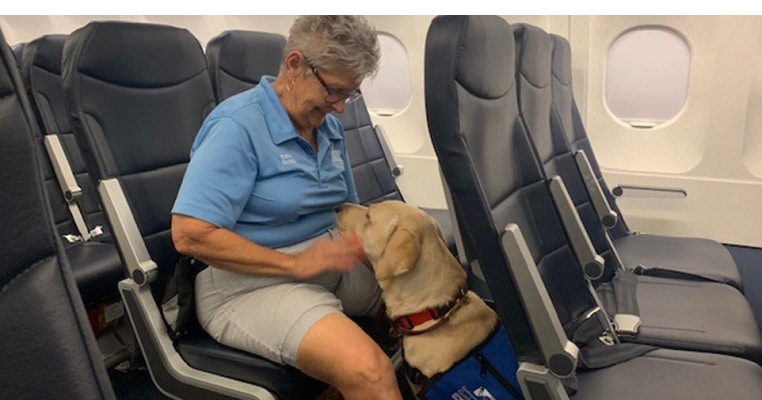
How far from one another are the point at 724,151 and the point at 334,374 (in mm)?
3143

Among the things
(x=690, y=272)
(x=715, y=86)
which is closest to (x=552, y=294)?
(x=690, y=272)

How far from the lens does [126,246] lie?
1633 millimetres

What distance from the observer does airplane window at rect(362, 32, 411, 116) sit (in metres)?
4.60

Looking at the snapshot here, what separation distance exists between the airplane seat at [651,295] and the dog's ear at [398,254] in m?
0.35

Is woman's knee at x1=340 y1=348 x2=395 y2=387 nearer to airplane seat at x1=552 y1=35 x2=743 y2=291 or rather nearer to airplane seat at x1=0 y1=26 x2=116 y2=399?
airplane seat at x1=0 y1=26 x2=116 y2=399

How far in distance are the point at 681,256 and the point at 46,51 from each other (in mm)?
3099

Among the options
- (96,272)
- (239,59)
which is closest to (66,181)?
(96,272)

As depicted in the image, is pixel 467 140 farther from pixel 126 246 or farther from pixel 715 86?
pixel 715 86

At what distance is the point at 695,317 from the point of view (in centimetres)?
183

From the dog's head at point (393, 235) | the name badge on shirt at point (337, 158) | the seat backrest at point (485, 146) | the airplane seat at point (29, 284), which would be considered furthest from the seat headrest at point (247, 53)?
the airplane seat at point (29, 284)

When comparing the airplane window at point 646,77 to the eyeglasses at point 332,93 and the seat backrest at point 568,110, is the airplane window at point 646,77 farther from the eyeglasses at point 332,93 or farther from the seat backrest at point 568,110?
the eyeglasses at point 332,93

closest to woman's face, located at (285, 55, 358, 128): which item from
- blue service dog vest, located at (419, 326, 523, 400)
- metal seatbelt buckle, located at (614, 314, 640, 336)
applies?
blue service dog vest, located at (419, 326, 523, 400)

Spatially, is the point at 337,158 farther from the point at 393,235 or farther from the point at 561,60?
the point at 561,60
